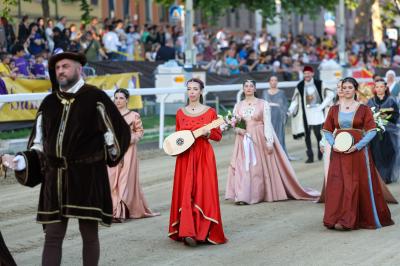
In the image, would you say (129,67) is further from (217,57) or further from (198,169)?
(198,169)

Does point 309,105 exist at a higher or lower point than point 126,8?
lower

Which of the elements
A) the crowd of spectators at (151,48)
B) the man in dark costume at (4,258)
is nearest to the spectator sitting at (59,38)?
the crowd of spectators at (151,48)

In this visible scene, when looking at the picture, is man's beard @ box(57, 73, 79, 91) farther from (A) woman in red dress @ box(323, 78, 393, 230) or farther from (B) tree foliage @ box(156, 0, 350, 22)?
(B) tree foliage @ box(156, 0, 350, 22)

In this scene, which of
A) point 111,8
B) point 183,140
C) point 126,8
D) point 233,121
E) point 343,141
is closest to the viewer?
point 183,140

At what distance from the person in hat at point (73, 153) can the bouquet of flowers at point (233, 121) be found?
3.64m

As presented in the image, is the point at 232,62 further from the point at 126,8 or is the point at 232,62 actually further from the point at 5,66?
the point at 126,8

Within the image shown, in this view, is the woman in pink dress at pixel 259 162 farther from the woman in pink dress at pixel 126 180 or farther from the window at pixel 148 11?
the window at pixel 148 11

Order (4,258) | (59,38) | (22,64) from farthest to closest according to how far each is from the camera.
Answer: (59,38) < (22,64) < (4,258)

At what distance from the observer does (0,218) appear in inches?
462

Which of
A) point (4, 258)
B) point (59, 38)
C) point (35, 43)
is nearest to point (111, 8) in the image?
point (59, 38)

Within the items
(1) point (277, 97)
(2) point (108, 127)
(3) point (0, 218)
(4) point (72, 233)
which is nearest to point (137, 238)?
(4) point (72, 233)

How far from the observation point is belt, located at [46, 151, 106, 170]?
23.9ft

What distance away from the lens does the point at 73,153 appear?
23.9 feet

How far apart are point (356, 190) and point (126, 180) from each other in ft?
8.36
